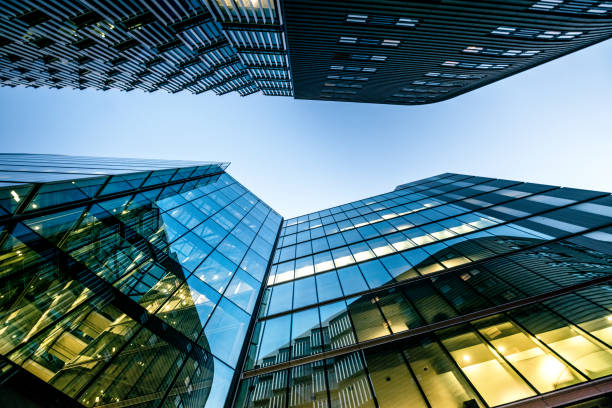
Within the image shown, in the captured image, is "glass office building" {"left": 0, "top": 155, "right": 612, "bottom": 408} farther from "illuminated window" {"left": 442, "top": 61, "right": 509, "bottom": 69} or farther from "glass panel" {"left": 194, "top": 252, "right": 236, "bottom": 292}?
"illuminated window" {"left": 442, "top": 61, "right": 509, "bottom": 69}

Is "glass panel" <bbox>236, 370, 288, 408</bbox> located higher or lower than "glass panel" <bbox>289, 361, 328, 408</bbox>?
lower

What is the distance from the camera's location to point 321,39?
21.5m

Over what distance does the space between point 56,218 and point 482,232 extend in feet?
56.4

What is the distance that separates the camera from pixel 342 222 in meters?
21.7

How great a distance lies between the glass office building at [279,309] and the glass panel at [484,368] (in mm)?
40

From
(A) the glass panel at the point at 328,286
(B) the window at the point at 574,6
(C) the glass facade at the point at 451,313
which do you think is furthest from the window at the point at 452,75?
(A) the glass panel at the point at 328,286

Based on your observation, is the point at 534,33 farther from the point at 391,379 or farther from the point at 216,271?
the point at 216,271

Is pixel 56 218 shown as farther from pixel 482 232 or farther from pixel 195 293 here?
pixel 482 232

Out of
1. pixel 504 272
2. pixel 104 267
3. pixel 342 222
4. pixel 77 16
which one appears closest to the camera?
pixel 104 267

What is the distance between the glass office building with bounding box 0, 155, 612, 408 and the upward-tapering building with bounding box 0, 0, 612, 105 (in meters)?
15.0

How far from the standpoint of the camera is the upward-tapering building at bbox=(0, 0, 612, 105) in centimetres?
1833

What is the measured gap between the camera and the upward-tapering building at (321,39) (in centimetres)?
1833

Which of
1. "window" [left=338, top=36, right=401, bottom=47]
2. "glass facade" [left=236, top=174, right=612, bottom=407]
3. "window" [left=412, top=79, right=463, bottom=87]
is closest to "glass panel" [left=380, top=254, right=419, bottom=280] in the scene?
"glass facade" [left=236, top=174, right=612, bottom=407]

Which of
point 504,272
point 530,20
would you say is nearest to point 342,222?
point 504,272
